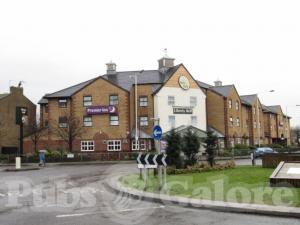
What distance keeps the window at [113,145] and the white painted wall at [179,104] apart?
605 cm

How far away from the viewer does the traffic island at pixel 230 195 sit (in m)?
12.3

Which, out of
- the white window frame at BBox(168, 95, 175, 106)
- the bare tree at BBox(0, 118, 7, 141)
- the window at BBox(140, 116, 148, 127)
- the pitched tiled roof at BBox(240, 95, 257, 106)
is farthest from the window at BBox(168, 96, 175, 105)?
the bare tree at BBox(0, 118, 7, 141)

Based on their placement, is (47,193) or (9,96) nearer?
(47,193)

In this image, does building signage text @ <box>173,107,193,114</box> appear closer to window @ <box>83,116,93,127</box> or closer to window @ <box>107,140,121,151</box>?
window @ <box>107,140,121,151</box>

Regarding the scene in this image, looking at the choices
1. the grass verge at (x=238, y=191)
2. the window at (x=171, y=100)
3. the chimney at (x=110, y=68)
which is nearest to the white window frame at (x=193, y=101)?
the window at (x=171, y=100)

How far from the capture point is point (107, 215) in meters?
12.0

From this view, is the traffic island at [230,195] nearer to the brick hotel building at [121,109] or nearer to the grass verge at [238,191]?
the grass verge at [238,191]

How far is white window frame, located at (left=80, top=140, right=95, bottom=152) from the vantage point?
59.6m

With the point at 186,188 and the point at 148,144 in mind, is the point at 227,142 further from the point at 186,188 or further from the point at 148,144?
the point at 186,188

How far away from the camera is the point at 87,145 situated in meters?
59.7

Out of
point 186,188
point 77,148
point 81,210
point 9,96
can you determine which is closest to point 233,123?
point 77,148

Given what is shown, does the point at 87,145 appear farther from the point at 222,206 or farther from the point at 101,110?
the point at 222,206

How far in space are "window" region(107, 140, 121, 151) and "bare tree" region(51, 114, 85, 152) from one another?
3.79 meters

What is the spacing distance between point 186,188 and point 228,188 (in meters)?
1.70
